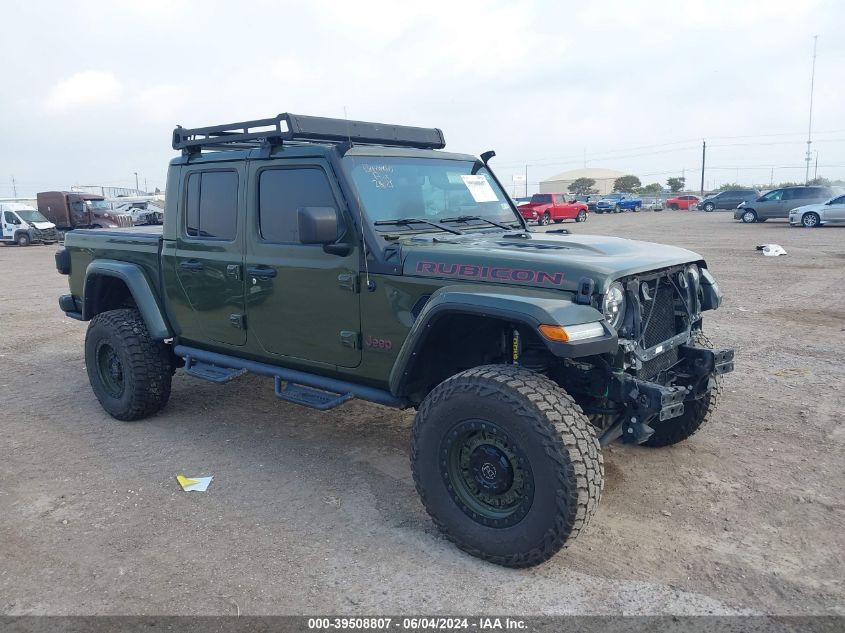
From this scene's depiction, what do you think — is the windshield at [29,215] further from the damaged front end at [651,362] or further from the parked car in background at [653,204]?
the parked car in background at [653,204]

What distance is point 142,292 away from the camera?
534 cm

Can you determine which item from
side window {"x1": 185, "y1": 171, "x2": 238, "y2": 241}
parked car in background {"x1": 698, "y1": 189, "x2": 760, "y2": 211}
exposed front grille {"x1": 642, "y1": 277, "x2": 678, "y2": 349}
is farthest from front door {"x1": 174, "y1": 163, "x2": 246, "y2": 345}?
parked car in background {"x1": 698, "y1": 189, "x2": 760, "y2": 211}

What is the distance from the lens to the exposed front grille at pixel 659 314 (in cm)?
371

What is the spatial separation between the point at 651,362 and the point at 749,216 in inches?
1149

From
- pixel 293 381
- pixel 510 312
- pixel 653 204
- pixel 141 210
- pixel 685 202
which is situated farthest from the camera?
pixel 653 204

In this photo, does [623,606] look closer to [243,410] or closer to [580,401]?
[580,401]

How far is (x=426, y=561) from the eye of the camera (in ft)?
11.1

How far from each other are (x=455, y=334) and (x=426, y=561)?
1.21 meters

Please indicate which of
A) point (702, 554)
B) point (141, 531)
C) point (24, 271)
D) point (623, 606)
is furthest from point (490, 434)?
point (24, 271)

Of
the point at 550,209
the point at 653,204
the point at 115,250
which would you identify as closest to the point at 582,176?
the point at 653,204

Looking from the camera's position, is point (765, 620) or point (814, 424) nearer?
point (765, 620)

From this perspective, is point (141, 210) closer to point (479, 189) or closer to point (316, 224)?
point (479, 189)

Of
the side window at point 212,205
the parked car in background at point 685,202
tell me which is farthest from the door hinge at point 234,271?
the parked car in background at point 685,202

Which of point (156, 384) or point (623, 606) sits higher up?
point (156, 384)
